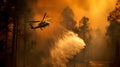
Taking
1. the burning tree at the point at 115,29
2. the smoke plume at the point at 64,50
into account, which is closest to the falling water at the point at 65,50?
the smoke plume at the point at 64,50

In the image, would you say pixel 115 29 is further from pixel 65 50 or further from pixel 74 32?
pixel 65 50

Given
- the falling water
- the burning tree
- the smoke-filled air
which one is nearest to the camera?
the falling water

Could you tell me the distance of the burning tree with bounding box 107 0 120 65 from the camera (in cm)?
5335

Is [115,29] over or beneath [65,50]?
over

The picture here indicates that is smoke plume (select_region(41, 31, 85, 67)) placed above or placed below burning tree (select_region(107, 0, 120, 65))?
below

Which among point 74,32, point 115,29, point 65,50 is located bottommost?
point 65,50

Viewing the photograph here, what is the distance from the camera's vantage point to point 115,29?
56.4 metres

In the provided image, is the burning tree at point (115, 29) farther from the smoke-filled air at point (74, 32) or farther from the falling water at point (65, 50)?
the falling water at point (65, 50)

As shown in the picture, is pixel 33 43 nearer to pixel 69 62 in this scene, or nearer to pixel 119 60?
pixel 69 62

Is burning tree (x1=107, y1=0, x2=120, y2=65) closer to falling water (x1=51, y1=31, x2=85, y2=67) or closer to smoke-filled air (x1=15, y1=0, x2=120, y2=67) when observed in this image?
smoke-filled air (x1=15, y1=0, x2=120, y2=67)

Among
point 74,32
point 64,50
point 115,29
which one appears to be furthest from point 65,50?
point 115,29

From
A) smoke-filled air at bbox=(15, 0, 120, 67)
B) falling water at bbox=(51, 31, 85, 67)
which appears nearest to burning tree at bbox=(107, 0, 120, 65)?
smoke-filled air at bbox=(15, 0, 120, 67)

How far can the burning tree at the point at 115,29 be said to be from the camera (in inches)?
2100

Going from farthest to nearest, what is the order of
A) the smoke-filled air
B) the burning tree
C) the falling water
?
the burning tree, the smoke-filled air, the falling water
